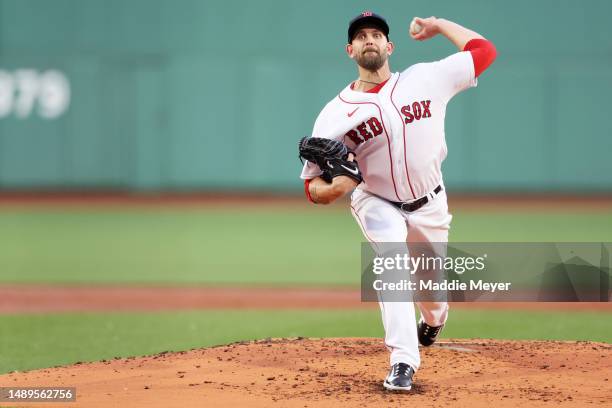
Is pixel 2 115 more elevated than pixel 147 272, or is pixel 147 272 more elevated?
pixel 2 115

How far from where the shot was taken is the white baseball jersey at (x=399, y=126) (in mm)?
4738

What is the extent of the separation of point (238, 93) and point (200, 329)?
12.8 meters

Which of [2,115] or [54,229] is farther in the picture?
[2,115]

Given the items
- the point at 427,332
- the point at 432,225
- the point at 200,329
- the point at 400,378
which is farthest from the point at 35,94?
the point at 400,378

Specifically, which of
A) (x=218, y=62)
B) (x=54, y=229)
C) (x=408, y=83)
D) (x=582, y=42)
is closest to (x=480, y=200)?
(x=582, y=42)

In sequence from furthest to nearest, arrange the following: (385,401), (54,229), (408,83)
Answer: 1. (54,229)
2. (408,83)
3. (385,401)

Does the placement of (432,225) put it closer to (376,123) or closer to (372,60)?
(376,123)

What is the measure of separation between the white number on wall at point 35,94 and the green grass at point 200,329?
12690mm

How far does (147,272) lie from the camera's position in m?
10.4

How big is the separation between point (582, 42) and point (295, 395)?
16908 millimetres

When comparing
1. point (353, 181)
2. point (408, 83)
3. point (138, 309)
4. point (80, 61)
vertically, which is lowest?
point (138, 309)

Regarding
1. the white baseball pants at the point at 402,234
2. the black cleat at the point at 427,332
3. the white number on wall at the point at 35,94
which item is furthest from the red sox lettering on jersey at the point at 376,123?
the white number on wall at the point at 35,94

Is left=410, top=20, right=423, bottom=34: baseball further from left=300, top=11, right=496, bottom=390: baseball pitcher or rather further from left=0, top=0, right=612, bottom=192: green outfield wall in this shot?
left=0, top=0, right=612, bottom=192: green outfield wall

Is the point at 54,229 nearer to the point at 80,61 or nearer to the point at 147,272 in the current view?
the point at 147,272
